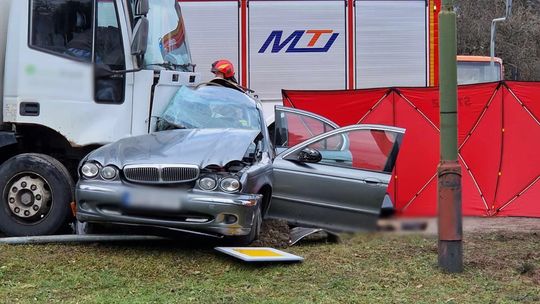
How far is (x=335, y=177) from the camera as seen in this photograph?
7145mm

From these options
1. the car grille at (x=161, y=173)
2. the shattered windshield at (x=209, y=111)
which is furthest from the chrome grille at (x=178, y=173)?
the shattered windshield at (x=209, y=111)

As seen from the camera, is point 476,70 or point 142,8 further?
point 476,70

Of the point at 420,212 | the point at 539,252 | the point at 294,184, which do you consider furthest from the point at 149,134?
the point at 539,252

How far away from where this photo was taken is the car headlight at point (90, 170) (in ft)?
19.3

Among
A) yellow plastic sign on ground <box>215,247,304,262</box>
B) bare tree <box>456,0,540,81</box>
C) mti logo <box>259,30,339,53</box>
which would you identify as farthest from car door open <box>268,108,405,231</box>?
bare tree <box>456,0,540,81</box>

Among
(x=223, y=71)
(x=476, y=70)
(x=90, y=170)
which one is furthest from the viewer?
(x=476, y=70)

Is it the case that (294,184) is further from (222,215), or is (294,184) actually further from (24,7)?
(24,7)

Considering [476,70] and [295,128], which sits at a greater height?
[476,70]

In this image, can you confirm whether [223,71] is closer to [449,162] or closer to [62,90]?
[62,90]

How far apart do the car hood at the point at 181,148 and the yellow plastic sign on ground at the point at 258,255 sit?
31.7 inches

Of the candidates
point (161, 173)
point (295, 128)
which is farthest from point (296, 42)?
point (161, 173)

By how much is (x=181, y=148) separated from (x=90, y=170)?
87 centimetres

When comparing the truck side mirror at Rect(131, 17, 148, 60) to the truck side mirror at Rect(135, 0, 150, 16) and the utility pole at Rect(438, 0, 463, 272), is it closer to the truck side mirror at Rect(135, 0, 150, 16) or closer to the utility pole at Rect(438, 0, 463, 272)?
the truck side mirror at Rect(135, 0, 150, 16)

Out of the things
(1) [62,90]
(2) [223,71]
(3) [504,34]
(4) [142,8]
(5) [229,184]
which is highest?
(3) [504,34]
